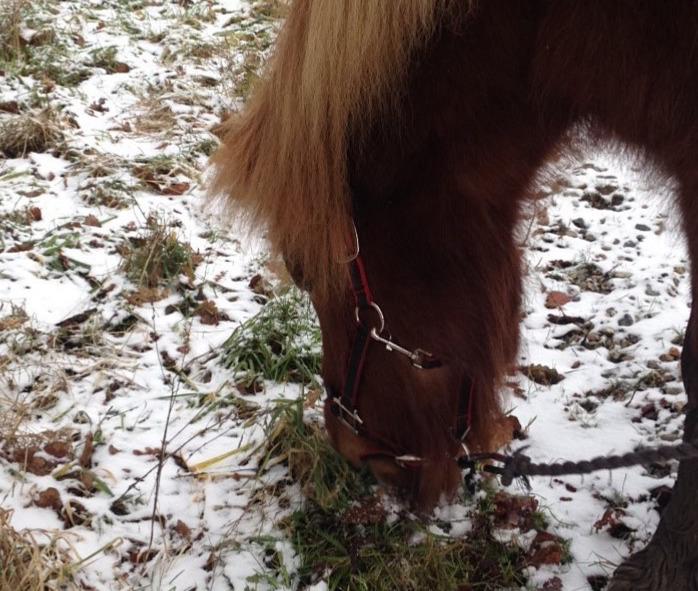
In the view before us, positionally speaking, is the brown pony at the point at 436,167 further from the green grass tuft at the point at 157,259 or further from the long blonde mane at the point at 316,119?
the green grass tuft at the point at 157,259

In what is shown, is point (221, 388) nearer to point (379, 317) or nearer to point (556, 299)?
point (379, 317)

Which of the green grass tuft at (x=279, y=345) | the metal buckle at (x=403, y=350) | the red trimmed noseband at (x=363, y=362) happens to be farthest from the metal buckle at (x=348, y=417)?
the green grass tuft at (x=279, y=345)

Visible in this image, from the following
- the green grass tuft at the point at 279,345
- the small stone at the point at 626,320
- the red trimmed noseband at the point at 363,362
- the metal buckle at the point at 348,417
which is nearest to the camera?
the red trimmed noseband at the point at 363,362

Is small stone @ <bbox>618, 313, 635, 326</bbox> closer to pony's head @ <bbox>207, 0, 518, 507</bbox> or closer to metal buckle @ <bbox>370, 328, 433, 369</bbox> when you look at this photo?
pony's head @ <bbox>207, 0, 518, 507</bbox>

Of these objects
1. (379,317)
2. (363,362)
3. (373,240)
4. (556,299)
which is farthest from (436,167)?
(556,299)

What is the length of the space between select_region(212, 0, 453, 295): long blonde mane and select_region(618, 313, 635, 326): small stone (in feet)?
6.00

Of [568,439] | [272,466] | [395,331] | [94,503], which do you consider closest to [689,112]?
[395,331]

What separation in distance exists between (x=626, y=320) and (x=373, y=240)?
186cm

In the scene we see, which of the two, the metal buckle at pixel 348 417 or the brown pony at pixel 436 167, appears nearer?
the brown pony at pixel 436 167

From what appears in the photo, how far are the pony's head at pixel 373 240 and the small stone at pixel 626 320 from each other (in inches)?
52.1

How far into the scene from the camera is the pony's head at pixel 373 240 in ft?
4.24

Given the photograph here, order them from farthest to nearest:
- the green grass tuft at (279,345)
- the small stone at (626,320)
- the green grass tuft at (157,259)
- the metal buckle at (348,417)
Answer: the green grass tuft at (157,259)
the small stone at (626,320)
the green grass tuft at (279,345)
the metal buckle at (348,417)

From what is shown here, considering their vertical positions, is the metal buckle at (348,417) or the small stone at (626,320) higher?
the metal buckle at (348,417)

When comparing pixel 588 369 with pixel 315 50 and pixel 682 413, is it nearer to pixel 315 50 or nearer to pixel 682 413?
pixel 682 413
